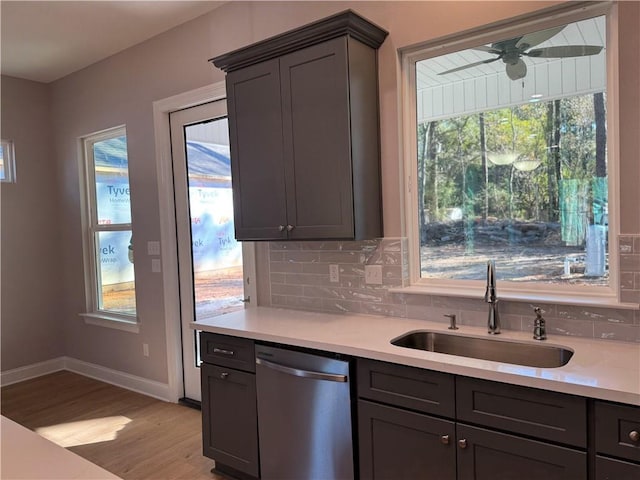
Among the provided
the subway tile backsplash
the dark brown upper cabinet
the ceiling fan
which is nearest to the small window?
the dark brown upper cabinet

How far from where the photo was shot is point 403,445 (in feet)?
6.23

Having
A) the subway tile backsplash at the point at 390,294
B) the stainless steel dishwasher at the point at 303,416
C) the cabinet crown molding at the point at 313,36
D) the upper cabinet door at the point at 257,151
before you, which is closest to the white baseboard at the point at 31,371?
the subway tile backsplash at the point at 390,294

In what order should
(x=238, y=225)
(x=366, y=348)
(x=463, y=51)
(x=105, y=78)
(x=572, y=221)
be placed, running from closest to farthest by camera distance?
(x=366, y=348), (x=572, y=221), (x=463, y=51), (x=238, y=225), (x=105, y=78)

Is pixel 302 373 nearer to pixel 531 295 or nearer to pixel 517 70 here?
pixel 531 295

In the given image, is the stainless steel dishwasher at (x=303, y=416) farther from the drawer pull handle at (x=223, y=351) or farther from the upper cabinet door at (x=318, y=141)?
the upper cabinet door at (x=318, y=141)

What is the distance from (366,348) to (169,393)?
241cm

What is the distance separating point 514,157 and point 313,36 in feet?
3.76

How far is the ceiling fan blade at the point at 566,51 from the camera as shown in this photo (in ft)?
6.78

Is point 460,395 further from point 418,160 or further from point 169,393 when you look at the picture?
point 169,393

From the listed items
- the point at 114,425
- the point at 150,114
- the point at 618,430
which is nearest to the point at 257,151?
the point at 150,114

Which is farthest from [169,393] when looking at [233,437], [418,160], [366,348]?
[418,160]

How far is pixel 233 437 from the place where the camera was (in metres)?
2.52

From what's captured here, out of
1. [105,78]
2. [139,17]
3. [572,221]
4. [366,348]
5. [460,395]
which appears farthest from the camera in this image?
[105,78]

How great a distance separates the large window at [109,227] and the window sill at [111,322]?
5cm
